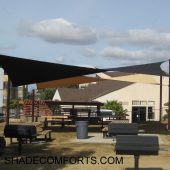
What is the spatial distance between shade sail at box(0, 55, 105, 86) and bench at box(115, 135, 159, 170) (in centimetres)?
551

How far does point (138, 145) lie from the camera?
9.68m

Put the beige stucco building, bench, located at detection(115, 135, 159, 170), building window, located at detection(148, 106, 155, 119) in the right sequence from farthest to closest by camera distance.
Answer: the beige stucco building < building window, located at detection(148, 106, 155, 119) < bench, located at detection(115, 135, 159, 170)

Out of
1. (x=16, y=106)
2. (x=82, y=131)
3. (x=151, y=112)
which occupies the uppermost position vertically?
(x=16, y=106)

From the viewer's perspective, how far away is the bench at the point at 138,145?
9602mm

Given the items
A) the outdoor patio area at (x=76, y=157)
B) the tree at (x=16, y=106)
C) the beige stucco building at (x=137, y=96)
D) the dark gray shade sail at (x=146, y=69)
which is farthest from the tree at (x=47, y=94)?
the outdoor patio area at (x=76, y=157)

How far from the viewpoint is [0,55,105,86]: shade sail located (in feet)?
48.5

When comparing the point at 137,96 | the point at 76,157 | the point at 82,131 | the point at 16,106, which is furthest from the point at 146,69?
the point at 16,106

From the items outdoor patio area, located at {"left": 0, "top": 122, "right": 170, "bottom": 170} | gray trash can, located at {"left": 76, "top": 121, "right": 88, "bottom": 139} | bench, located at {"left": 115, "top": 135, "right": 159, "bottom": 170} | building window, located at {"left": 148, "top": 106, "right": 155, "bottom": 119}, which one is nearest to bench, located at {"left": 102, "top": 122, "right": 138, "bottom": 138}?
outdoor patio area, located at {"left": 0, "top": 122, "right": 170, "bottom": 170}

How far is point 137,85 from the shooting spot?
5675 cm

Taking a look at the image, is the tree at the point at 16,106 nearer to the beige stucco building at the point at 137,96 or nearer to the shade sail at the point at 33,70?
the beige stucco building at the point at 137,96

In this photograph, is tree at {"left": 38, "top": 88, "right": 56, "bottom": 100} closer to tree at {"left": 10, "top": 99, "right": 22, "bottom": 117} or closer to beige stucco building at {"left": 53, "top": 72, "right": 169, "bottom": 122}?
tree at {"left": 10, "top": 99, "right": 22, "bottom": 117}

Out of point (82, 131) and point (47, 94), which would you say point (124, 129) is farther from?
point (47, 94)

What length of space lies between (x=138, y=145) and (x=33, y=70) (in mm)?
6586

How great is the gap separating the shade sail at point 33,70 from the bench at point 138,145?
551cm
